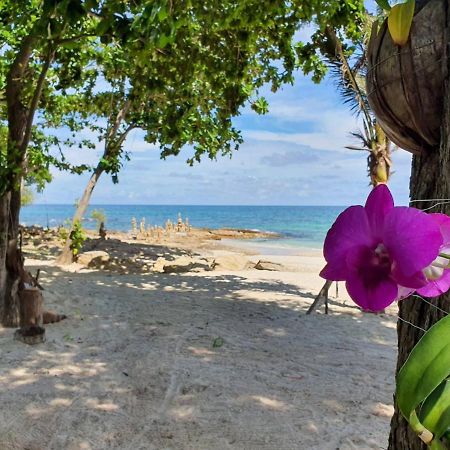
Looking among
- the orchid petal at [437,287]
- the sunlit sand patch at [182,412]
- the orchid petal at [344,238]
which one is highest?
the orchid petal at [344,238]

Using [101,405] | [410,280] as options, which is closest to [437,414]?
[410,280]

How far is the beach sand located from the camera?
9.39 feet

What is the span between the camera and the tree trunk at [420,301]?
117cm

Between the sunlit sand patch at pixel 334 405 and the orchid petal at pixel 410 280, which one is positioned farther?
the sunlit sand patch at pixel 334 405

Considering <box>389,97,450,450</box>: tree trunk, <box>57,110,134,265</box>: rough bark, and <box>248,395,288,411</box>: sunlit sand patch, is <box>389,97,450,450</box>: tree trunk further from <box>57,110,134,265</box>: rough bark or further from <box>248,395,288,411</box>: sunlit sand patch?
<box>57,110,134,265</box>: rough bark

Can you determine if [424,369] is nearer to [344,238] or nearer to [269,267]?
[344,238]

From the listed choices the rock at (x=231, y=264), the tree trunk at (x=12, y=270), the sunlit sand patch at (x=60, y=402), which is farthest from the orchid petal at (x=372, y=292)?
the rock at (x=231, y=264)

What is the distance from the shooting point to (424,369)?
47cm

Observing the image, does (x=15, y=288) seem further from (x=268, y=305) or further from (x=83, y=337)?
(x=268, y=305)

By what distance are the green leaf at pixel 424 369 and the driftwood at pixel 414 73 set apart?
0.76 meters

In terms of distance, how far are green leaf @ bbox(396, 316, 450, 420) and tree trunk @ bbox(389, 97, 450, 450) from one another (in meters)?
0.73

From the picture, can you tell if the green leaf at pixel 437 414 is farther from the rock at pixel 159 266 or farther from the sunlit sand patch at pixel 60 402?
the rock at pixel 159 266

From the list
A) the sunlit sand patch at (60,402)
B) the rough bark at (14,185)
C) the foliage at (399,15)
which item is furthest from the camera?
the rough bark at (14,185)

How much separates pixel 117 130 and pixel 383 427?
988cm
